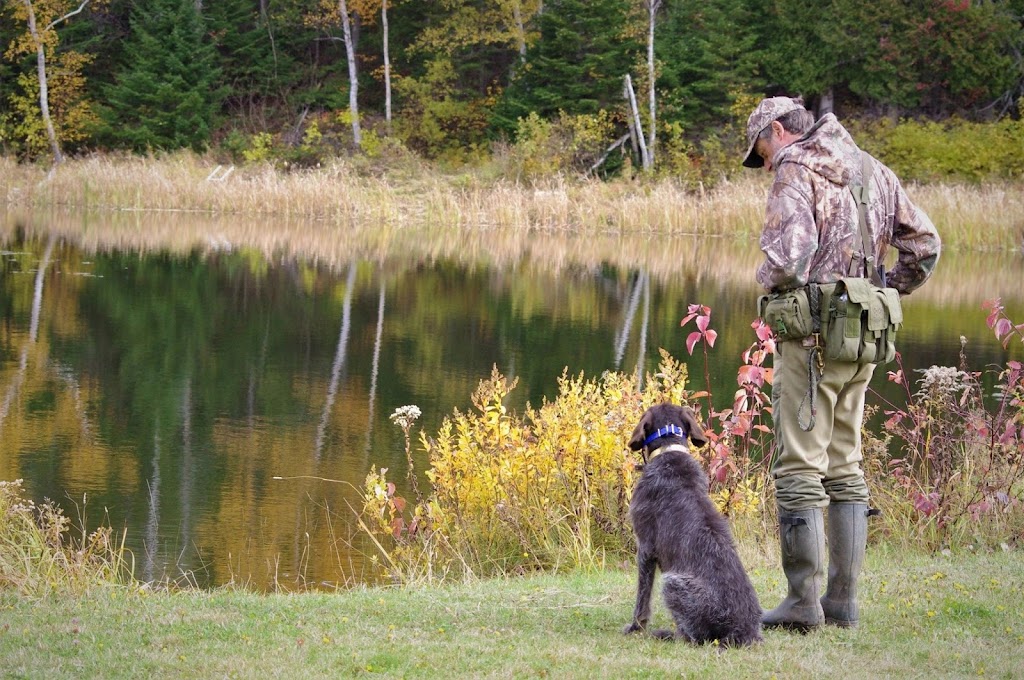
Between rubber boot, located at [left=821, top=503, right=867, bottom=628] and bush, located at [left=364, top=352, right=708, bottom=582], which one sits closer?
rubber boot, located at [left=821, top=503, right=867, bottom=628]

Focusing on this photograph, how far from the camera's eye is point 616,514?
24.3 feet

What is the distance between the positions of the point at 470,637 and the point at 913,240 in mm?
2380

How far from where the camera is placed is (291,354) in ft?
50.3

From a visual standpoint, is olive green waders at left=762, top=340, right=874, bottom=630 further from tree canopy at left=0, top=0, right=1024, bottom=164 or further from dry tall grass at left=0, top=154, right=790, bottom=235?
tree canopy at left=0, top=0, right=1024, bottom=164

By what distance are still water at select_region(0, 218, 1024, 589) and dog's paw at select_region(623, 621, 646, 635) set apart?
262cm

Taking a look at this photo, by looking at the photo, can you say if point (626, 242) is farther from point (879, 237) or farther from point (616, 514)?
point (879, 237)

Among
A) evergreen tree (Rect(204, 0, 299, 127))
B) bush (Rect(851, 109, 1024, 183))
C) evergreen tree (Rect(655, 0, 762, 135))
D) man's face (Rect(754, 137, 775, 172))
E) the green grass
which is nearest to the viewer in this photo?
the green grass

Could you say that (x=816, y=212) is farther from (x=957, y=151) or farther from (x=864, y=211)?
(x=957, y=151)

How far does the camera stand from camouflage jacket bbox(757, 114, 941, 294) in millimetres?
4719

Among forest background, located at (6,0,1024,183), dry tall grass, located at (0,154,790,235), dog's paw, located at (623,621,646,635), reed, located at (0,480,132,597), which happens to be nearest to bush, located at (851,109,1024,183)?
forest background, located at (6,0,1024,183)

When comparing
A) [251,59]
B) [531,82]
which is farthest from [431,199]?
[251,59]

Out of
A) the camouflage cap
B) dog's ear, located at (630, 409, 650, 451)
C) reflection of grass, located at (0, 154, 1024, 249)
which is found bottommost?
dog's ear, located at (630, 409, 650, 451)

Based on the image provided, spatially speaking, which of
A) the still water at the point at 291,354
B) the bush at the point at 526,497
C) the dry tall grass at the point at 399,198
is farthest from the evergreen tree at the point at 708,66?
the bush at the point at 526,497

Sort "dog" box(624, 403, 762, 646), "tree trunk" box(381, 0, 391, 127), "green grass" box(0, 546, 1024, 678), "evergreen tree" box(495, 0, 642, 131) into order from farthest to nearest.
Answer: "tree trunk" box(381, 0, 391, 127), "evergreen tree" box(495, 0, 642, 131), "dog" box(624, 403, 762, 646), "green grass" box(0, 546, 1024, 678)
